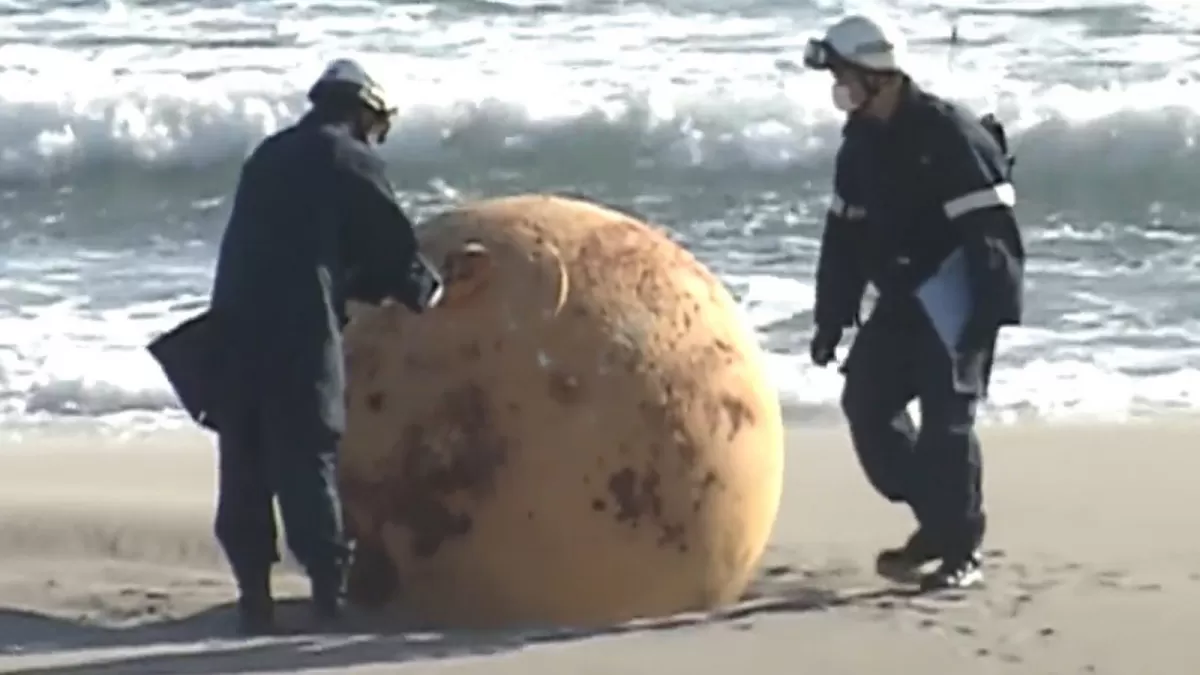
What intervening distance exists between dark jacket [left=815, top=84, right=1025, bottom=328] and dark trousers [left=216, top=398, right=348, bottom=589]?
4.87 ft

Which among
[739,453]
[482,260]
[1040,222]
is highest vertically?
[482,260]

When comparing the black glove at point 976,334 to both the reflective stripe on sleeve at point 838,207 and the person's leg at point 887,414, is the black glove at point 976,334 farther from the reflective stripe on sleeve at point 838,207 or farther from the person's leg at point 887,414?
the reflective stripe on sleeve at point 838,207

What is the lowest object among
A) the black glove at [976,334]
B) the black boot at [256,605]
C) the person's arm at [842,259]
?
the black boot at [256,605]

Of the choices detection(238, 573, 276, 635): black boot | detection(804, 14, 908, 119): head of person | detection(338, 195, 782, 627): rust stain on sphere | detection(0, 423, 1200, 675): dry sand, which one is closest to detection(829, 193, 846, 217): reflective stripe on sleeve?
detection(804, 14, 908, 119): head of person

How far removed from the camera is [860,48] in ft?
20.8

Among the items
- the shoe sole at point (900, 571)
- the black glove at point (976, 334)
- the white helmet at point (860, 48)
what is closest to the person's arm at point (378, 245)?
the white helmet at point (860, 48)

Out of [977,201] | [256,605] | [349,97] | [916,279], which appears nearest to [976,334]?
[916,279]

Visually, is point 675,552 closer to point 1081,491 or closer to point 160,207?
point 1081,491

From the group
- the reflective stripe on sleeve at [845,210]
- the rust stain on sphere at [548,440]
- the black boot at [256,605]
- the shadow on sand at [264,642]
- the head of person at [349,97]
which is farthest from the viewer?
the reflective stripe on sleeve at [845,210]

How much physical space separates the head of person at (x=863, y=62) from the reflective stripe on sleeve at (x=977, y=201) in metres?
0.29

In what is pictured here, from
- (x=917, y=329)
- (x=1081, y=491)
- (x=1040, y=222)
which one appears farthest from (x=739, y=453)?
(x=1040, y=222)

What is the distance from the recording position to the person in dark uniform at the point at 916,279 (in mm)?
6336

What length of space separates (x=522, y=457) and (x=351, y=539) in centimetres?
48

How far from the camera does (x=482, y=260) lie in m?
6.07
